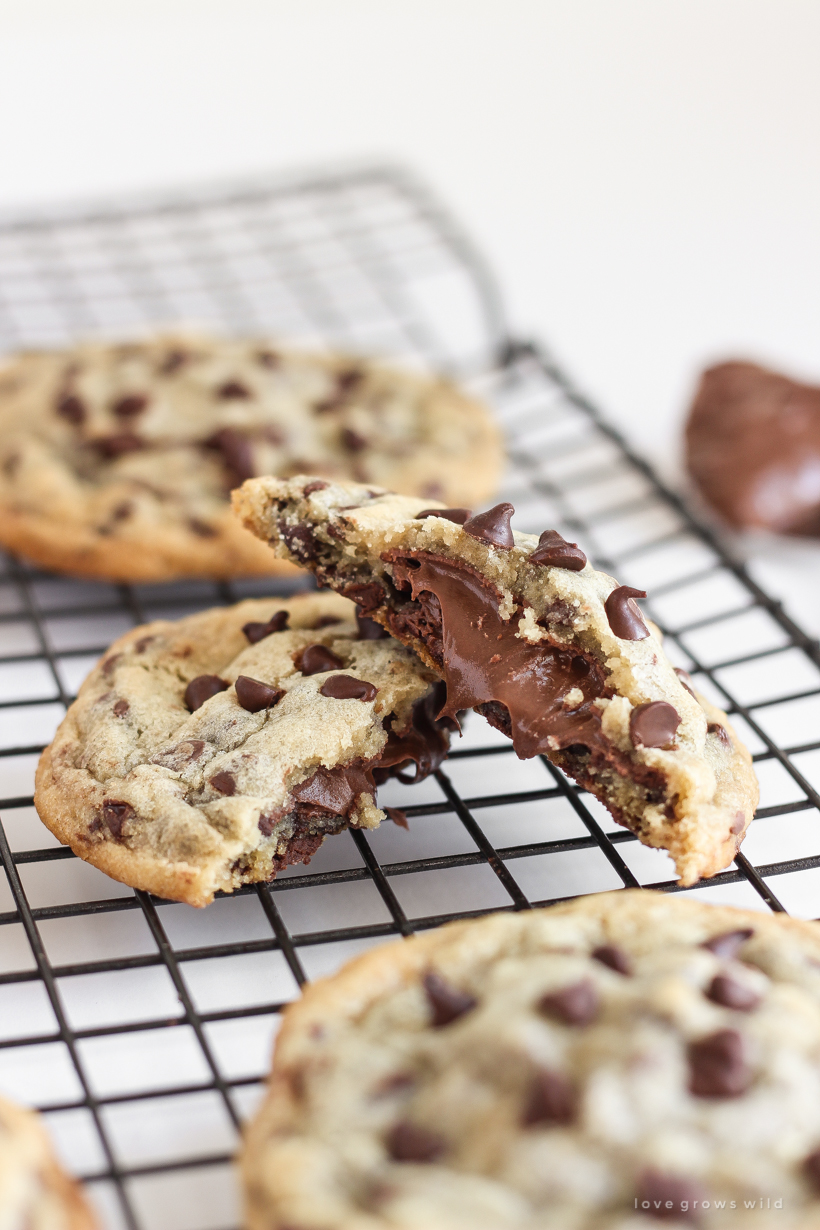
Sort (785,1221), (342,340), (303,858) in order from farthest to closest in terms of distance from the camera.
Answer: (342,340)
(303,858)
(785,1221)

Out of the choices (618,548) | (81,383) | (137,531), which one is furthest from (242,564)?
(618,548)

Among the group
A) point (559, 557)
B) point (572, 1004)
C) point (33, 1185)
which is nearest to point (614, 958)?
point (572, 1004)

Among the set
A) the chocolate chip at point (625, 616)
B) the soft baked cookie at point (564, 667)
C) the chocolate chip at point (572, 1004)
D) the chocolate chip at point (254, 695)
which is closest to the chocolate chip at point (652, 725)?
the soft baked cookie at point (564, 667)

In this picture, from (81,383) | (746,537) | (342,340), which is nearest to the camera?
(81,383)

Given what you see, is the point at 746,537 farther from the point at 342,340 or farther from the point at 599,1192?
the point at 599,1192

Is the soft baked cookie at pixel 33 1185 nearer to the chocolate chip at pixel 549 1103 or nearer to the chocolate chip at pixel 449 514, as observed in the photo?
the chocolate chip at pixel 549 1103

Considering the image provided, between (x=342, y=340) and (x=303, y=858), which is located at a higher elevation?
(x=303, y=858)
